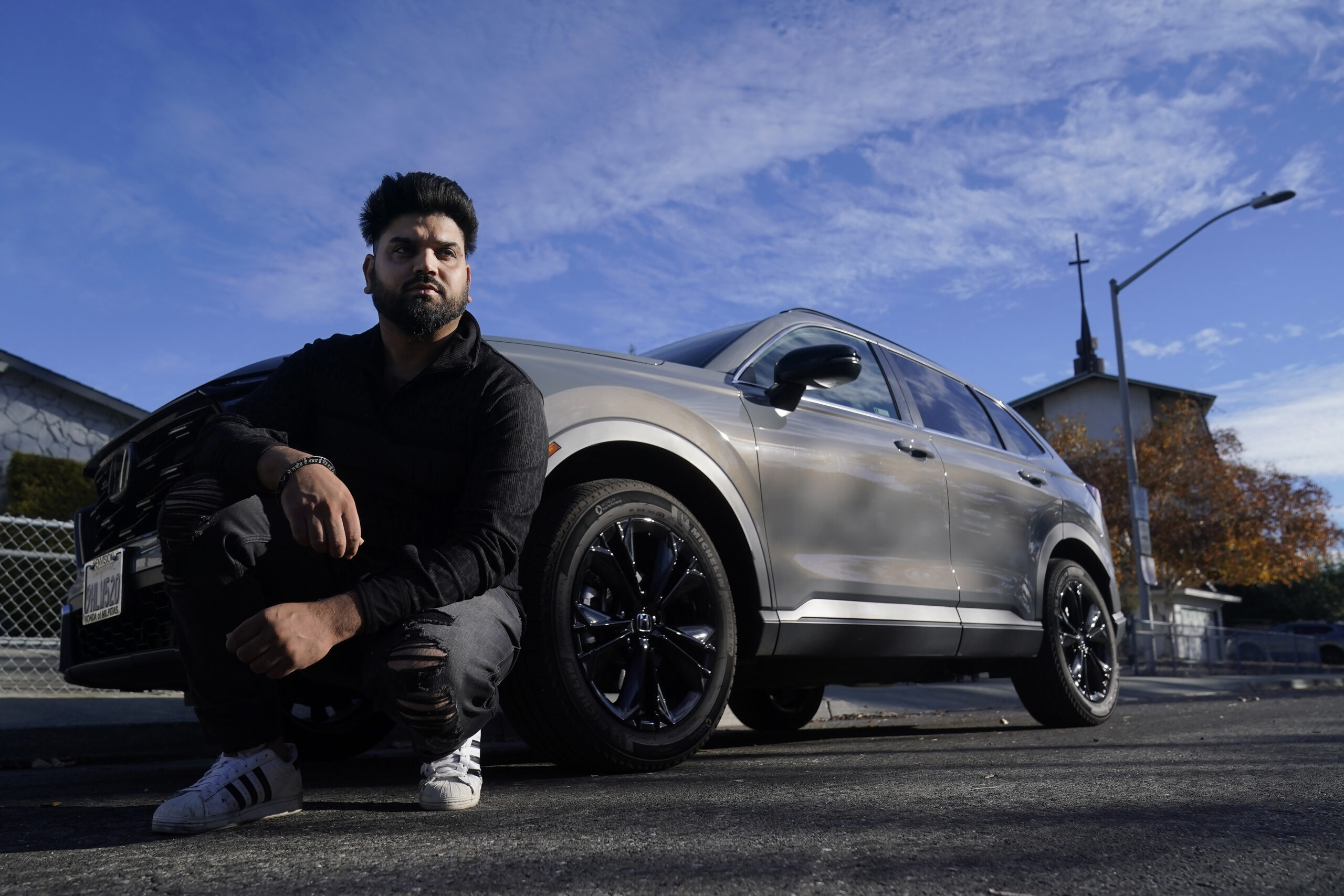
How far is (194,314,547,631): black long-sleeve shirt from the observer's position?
7.54 ft

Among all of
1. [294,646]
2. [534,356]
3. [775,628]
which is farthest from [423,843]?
[775,628]

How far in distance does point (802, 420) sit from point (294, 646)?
7.54 ft

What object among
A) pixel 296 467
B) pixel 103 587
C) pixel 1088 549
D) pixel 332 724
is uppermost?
pixel 1088 549

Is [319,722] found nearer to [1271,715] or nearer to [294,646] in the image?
[294,646]

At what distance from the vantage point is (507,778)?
122 inches

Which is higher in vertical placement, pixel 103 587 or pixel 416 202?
pixel 416 202

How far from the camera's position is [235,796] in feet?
7.14

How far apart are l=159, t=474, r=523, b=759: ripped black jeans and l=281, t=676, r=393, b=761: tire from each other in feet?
5.52

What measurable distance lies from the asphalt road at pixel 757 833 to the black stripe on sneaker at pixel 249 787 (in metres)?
0.06

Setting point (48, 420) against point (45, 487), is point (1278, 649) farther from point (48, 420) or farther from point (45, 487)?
point (48, 420)

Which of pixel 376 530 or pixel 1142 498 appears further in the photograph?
pixel 1142 498

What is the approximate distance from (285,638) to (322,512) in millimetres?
302

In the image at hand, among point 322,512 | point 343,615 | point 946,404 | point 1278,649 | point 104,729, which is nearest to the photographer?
point 343,615

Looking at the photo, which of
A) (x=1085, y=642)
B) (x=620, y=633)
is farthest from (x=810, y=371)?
(x=1085, y=642)
